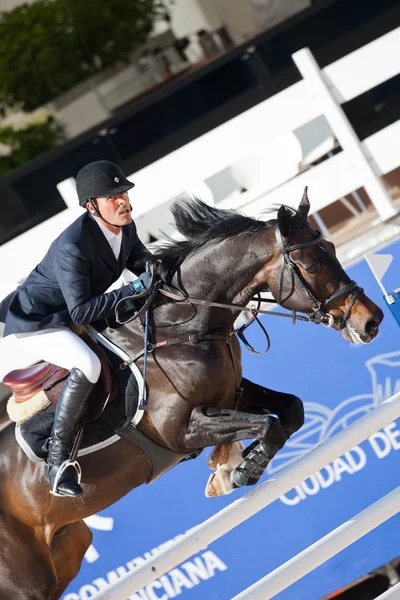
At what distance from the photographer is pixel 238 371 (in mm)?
3900

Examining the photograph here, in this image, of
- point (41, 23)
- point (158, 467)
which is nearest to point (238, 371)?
point (158, 467)

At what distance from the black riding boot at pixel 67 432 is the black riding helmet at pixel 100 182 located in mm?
740

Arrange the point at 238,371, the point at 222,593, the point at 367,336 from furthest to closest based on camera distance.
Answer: the point at 222,593 → the point at 238,371 → the point at 367,336

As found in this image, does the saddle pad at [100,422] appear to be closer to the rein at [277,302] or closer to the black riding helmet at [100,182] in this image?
the rein at [277,302]

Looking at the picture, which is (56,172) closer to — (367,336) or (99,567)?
(99,567)

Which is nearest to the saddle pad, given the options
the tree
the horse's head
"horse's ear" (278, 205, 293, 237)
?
the horse's head

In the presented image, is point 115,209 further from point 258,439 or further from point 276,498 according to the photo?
point 276,498

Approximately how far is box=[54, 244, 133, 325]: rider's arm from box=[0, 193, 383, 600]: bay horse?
0.28m

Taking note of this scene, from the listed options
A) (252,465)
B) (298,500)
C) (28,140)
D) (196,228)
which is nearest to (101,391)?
(252,465)

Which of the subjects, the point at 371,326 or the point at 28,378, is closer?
the point at 371,326

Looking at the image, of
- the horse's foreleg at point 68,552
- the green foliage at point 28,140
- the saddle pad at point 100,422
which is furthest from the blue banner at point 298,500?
the green foliage at point 28,140

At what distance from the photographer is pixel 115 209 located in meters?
3.62

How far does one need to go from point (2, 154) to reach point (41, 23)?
1852mm

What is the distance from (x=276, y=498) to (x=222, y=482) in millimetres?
756
